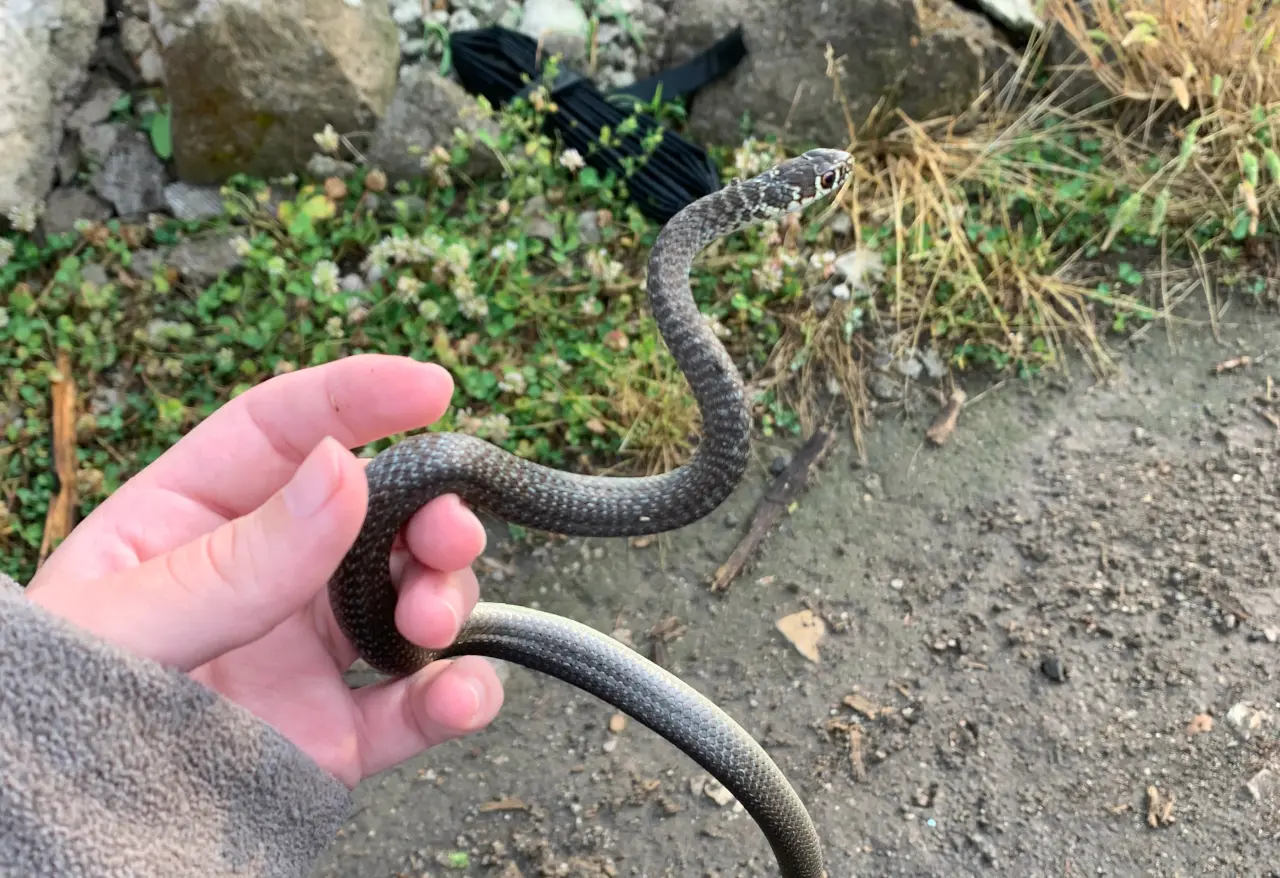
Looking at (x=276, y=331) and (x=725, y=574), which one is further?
(x=276, y=331)

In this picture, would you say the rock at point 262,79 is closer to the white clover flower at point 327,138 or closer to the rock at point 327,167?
the rock at point 327,167

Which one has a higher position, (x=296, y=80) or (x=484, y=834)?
(x=296, y=80)

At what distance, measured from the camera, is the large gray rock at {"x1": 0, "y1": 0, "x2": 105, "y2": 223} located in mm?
2865

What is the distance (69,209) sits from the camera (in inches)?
117

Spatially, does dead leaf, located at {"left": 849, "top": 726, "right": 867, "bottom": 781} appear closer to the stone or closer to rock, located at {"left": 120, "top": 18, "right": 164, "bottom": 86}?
rock, located at {"left": 120, "top": 18, "right": 164, "bottom": 86}

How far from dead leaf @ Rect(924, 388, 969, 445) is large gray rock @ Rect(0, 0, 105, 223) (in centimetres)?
307

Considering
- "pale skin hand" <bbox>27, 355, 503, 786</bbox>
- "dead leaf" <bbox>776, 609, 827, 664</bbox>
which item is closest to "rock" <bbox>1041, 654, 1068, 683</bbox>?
"dead leaf" <bbox>776, 609, 827, 664</bbox>

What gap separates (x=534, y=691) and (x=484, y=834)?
37 cm

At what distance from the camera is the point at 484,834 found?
2074mm

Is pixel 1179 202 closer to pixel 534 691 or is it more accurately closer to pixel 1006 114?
pixel 1006 114

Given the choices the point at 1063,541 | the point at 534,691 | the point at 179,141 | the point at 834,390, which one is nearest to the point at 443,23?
the point at 179,141

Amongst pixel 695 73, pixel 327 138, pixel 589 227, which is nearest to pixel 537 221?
pixel 589 227

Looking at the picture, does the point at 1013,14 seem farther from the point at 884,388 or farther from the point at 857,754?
the point at 857,754

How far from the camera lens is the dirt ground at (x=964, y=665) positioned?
202cm
